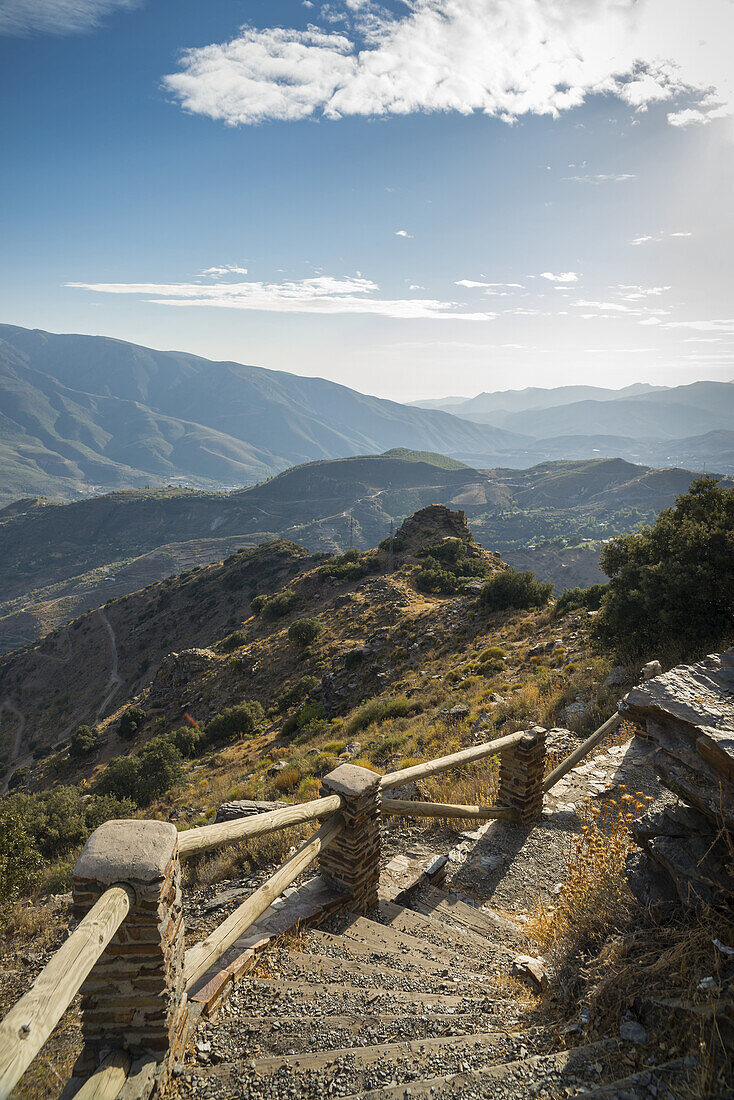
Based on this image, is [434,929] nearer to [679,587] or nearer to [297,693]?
[679,587]

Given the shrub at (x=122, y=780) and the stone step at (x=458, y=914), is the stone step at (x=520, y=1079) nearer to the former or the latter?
the stone step at (x=458, y=914)

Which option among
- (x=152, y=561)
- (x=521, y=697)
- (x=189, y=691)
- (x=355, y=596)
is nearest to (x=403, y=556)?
(x=355, y=596)

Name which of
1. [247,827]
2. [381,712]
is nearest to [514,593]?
[381,712]

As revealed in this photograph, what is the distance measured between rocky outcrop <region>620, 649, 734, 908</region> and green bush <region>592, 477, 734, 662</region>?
839cm

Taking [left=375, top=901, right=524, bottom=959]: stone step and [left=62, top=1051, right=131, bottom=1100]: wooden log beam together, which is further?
[left=375, top=901, right=524, bottom=959]: stone step

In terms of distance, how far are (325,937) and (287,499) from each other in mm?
192341

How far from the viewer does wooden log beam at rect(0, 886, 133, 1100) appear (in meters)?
1.96

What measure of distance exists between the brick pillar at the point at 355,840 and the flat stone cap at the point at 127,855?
2.05 m

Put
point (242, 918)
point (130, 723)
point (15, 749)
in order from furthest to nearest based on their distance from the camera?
1. point (15, 749)
2. point (130, 723)
3. point (242, 918)

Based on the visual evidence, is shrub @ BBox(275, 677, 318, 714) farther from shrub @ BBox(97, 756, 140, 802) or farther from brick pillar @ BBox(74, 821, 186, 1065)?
brick pillar @ BBox(74, 821, 186, 1065)

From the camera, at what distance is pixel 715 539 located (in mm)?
12180

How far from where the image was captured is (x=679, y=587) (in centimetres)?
1210

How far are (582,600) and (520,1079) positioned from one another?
22.2 meters

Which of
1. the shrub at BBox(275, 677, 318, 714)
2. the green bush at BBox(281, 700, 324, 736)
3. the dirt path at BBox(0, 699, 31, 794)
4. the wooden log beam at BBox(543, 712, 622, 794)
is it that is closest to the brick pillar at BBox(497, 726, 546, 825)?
the wooden log beam at BBox(543, 712, 622, 794)
